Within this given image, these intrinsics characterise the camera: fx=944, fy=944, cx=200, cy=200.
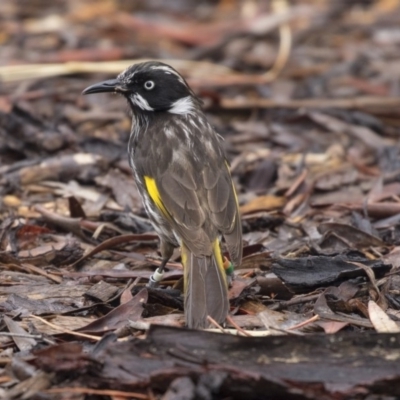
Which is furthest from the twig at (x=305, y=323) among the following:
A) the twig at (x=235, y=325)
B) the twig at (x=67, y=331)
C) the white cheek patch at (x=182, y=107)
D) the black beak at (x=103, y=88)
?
the black beak at (x=103, y=88)

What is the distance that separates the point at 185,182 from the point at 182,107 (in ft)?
3.41

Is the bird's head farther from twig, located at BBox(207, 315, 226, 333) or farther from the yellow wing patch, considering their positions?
twig, located at BBox(207, 315, 226, 333)

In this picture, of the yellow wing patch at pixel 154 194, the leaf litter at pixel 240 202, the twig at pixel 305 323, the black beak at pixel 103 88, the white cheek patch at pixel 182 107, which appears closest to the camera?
the leaf litter at pixel 240 202

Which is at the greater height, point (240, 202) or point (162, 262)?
point (162, 262)

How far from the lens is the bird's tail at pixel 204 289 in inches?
214

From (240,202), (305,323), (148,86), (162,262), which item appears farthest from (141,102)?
(305,323)

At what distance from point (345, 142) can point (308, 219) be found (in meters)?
2.29

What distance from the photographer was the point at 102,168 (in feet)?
28.3

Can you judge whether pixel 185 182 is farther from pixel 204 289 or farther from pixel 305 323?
pixel 305 323

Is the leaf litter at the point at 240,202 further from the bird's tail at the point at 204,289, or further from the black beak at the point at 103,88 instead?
the black beak at the point at 103,88

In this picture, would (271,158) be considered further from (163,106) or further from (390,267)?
(390,267)

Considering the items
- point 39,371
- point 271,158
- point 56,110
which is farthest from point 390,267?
point 56,110

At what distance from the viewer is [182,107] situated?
734cm

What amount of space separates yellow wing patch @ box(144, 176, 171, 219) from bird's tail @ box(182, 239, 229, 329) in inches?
15.9
